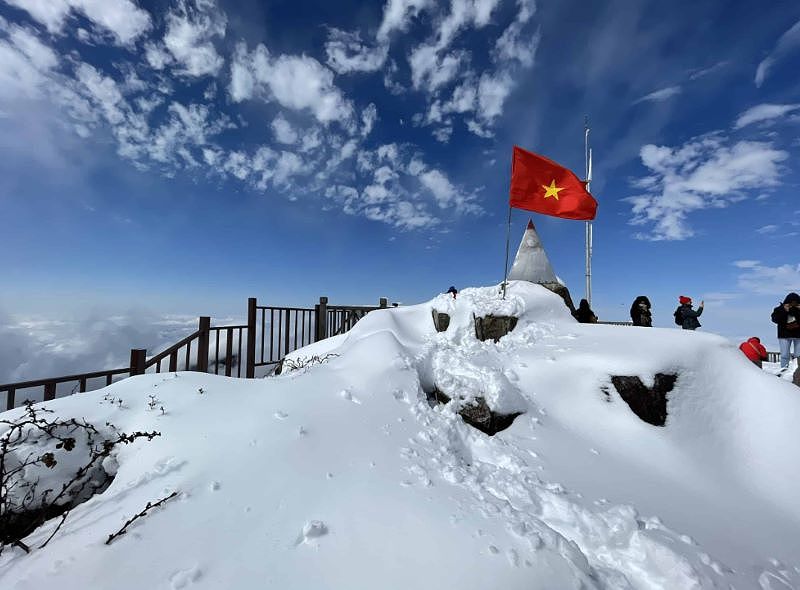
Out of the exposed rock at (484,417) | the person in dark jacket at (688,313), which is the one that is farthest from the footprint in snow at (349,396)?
the person in dark jacket at (688,313)

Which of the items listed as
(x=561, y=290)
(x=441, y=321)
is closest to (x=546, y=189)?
(x=561, y=290)

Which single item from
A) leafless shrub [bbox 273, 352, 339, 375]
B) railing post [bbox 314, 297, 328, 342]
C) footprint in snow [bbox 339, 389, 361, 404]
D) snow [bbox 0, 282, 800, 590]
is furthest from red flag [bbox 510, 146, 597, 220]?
railing post [bbox 314, 297, 328, 342]

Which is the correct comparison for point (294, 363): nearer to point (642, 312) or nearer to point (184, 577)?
point (184, 577)

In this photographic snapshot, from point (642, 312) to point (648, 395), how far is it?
5.13 m

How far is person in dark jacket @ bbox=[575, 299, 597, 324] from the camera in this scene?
356 inches

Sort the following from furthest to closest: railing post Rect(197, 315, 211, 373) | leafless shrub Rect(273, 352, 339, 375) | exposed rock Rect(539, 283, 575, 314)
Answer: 1. exposed rock Rect(539, 283, 575, 314)
2. leafless shrub Rect(273, 352, 339, 375)
3. railing post Rect(197, 315, 211, 373)

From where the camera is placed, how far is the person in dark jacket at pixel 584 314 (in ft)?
29.6

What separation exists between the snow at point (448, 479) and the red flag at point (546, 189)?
2.92 meters

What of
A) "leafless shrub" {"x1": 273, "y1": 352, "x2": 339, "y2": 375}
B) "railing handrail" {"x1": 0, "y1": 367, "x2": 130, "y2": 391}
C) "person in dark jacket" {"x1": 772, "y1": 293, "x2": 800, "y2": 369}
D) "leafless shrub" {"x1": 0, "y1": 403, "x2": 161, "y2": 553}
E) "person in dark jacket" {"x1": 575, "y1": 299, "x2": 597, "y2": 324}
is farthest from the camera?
"person in dark jacket" {"x1": 575, "y1": 299, "x2": 597, "y2": 324}

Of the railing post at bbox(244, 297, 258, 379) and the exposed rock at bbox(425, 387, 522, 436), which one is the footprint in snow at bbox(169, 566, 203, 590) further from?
the railing post at bbox(244, 297, 258, 379)

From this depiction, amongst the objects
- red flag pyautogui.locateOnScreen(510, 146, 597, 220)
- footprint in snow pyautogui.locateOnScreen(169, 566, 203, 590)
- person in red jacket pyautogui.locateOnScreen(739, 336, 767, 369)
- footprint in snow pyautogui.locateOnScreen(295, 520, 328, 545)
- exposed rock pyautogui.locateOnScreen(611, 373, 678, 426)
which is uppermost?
red flag pyautogui.locateOnScreen(510, 146, 597, 220)

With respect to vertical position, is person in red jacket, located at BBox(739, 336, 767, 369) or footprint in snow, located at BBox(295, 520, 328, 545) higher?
person in red jacket, located at BBox(739, 336, 767, 369)

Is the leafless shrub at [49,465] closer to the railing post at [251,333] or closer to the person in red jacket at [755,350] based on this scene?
the railing post at [251,333]

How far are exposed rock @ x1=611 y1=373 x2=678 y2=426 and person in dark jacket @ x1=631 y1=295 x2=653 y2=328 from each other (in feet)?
14.9
